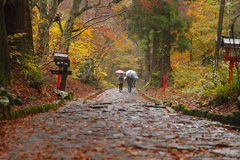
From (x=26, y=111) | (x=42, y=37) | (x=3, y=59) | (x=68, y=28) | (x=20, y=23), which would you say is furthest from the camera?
(x=68, y=28)

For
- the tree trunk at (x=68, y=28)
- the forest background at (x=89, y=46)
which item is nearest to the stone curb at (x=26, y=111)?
the forest background at (x=89, y=46)

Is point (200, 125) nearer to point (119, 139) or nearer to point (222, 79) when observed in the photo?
point (119, 139)

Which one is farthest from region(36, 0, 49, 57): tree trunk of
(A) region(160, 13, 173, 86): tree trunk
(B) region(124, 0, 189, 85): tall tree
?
(A) region(160, 13, 173, 86): tree trunk

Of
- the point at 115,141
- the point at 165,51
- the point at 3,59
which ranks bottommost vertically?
the point at 115,141

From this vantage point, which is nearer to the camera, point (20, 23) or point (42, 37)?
point (20, 23)

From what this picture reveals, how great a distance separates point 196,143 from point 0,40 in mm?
6873

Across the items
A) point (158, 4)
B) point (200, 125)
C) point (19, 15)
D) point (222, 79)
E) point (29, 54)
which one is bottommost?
point (200, 125)

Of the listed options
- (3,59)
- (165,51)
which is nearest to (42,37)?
(3,59)

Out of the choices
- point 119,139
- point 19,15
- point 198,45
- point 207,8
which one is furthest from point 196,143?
point 198,45

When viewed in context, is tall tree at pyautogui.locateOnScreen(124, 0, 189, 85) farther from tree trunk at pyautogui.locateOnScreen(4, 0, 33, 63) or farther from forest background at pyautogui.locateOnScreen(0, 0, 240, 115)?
tree trunk at pyautogui.locateOnScreen(4, 0, 33, 63)

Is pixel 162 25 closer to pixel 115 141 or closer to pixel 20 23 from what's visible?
pixel 20 23

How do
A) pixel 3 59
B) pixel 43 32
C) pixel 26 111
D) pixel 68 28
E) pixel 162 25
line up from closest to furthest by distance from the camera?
1. pixel 26 111
2. pixel 3 59
3. pixel 43 32
4. pixel 68 28
5. pixel 162 25

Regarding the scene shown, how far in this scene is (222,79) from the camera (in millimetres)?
9219

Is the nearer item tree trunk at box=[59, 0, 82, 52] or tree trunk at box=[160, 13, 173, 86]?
tree trunk at box=[59, 0, 82, 52]
